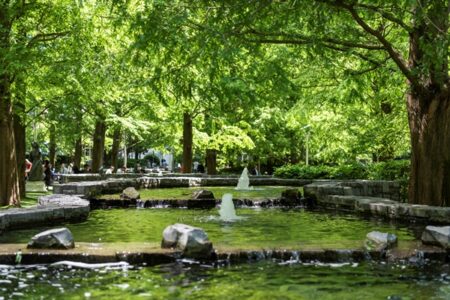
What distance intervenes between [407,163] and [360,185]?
7.24 feet

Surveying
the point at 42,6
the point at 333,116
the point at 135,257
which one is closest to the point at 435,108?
the point at 135,257

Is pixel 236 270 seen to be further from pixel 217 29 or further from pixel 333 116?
pixel 333 116

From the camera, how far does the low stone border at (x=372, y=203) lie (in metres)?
11.8

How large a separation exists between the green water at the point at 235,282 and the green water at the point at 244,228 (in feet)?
3.73

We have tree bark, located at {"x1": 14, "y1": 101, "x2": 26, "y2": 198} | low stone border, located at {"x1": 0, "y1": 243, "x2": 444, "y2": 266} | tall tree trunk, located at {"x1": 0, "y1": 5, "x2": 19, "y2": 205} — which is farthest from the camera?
tree bark, located at {"x1": 14, "y1": 101, "x2": 26, "y2": 198}

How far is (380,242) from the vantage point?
8672 mm

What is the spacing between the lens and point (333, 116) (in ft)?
83.2

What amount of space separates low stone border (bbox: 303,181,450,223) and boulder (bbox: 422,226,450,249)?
2688 mm

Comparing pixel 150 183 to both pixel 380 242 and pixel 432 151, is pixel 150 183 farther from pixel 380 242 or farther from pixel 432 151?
pixel 380 242

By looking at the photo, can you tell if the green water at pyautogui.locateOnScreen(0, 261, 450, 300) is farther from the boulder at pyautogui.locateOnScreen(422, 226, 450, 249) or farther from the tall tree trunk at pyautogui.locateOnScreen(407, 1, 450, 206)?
the tall tree trunk at pyautogui.locateOnScreen(407, 1, 450, 206)

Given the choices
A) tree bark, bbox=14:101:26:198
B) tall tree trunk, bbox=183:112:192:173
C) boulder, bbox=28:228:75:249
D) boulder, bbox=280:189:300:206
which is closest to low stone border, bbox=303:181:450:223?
boulder, bbox=280:189:300:206

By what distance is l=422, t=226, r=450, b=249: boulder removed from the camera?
855 centimetres

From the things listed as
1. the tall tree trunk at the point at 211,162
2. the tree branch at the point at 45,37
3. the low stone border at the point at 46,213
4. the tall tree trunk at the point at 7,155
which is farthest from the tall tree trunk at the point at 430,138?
the tall tree trunk at the point at 211,162

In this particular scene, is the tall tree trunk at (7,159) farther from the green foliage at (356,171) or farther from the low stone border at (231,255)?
the green foliage at (356,171)
